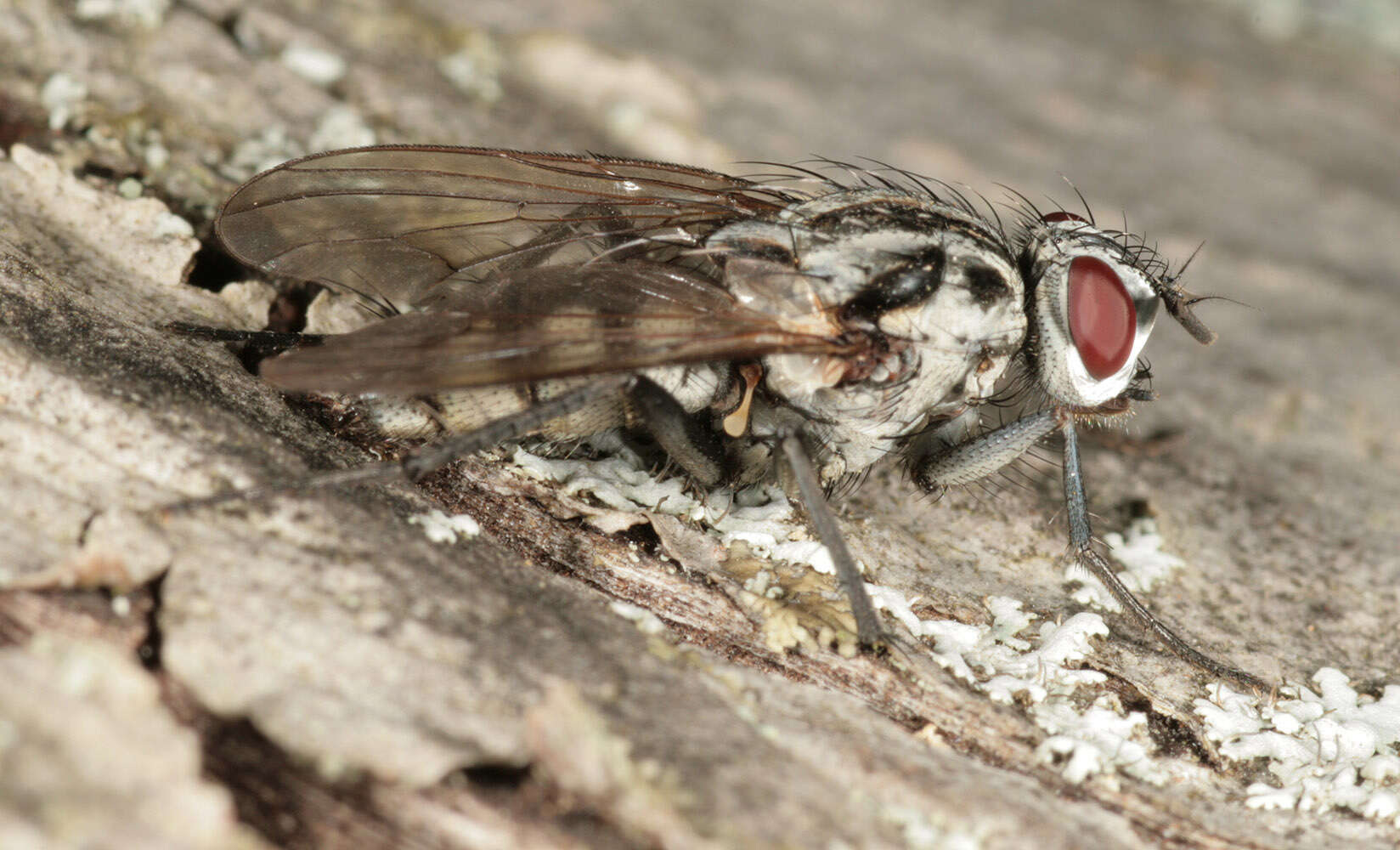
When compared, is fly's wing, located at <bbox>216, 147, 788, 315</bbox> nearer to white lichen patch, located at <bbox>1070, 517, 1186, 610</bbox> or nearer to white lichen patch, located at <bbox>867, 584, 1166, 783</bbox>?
white lichen patch, located at <bbox>867, 584, 1166, 783</bbox>

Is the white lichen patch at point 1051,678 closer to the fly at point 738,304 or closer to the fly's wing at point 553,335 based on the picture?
the fly at point 738,304

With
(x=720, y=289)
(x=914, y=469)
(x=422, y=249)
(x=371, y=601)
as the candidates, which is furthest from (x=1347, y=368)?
(x=371, y=601)

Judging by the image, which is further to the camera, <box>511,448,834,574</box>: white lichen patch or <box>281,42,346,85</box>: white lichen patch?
<box>281,42,346,85</box>: white lichen patch

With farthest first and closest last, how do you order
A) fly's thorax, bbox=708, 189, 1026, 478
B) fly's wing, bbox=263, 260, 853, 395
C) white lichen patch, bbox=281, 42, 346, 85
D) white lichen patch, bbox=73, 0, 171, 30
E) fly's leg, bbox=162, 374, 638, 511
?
white lichen patch, bbox=281, 42, 346, 85 < white lichen patch, bbox=73, 0, 171, 30 < fly's thorax, bbox=708, 189, 1026, 478 < fly's wing, bbox=263, 260, 853, 395 < fly's leg, bbox=162, 374, 638, 511

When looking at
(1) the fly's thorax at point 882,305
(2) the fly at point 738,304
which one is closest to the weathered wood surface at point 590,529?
(2) the fly at point 738,304

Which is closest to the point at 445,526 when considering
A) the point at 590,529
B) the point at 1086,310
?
the point at 590,529

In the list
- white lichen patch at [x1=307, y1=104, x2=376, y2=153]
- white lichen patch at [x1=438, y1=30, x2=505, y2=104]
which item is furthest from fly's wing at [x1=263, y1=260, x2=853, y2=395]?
white lichen patch at [x1=438, y1=30, x2=505, y2=104]

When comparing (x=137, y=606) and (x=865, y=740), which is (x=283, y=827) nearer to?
(x=137, y=606)
